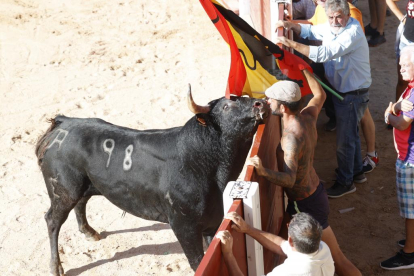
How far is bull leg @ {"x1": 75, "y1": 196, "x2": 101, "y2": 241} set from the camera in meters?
6.06

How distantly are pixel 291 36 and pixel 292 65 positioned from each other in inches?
51.8

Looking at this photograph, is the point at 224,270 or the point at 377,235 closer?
the point at 224,270

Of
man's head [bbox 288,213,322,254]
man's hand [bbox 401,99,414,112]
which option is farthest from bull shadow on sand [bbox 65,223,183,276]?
man's head [bbox 288,213,322,254]

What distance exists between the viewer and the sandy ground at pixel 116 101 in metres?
6.03

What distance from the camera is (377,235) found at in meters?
5.93

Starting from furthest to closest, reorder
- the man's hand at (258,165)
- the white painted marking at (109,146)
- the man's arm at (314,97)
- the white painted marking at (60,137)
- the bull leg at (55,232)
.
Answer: the bull leg at (55,232)
the white painted marking at (60,137)
the white painted marking at (109,146)
the man's arm at (314,97)
the man's hand at (258,165)

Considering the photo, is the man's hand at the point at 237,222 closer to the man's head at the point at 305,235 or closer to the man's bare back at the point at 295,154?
the man's head at the point at 305,235

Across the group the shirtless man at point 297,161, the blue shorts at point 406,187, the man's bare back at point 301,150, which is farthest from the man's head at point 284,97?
the blue shorts at point 406,187

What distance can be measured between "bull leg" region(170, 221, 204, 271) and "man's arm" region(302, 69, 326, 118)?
1.39 m

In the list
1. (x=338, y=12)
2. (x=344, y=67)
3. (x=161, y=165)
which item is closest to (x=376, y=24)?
(x=344, y=67)

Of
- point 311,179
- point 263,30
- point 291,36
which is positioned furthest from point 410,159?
point 263,30

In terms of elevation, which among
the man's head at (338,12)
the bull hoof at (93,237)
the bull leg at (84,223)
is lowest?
the bull hoof at (93,237)

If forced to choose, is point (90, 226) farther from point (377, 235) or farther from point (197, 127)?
point (377, 235)

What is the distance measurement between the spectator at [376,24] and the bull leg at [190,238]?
6408mm
